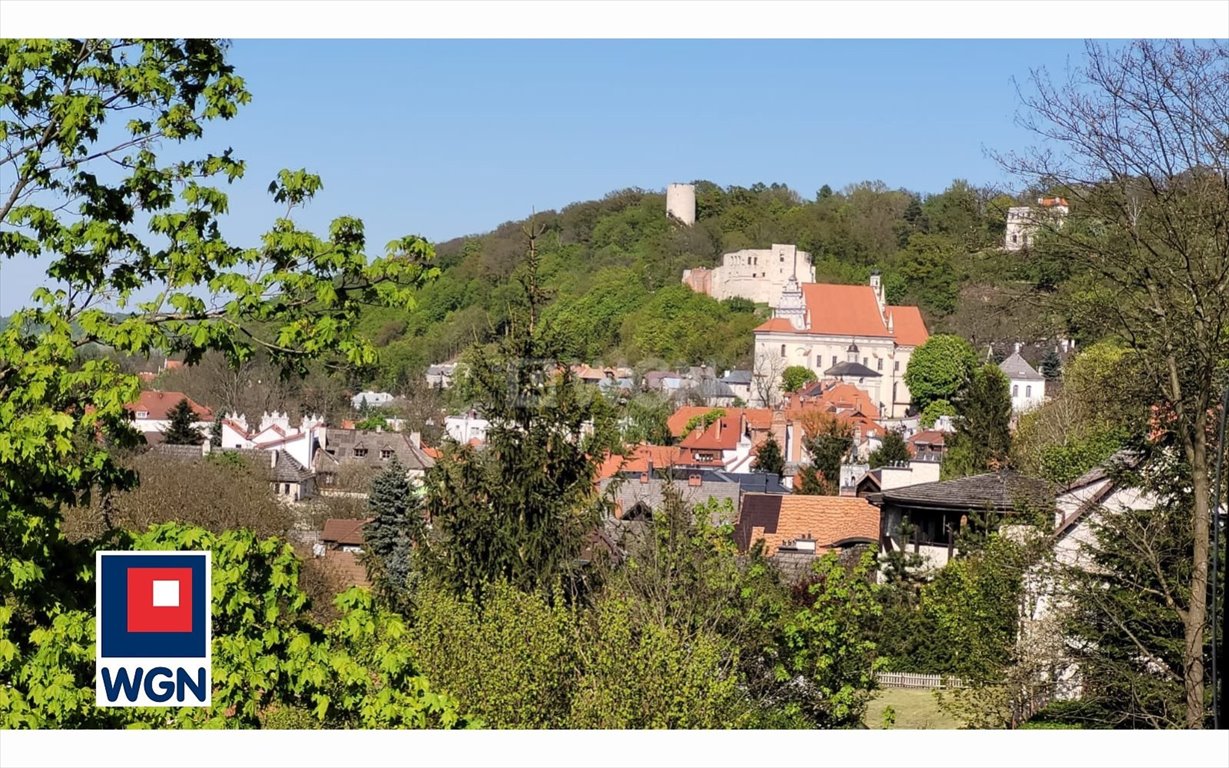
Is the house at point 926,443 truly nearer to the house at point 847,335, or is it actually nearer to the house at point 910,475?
the house at point 910,475

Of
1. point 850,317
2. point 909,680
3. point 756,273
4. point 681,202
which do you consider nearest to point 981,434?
point 909,680

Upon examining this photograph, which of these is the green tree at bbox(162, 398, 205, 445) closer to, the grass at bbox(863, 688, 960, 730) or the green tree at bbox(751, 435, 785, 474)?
the green tree at bbox(751, 435, 785, 474)

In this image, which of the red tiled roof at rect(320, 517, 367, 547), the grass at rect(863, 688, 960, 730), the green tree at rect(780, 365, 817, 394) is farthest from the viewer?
the green tree at rect(780, 365, 817, 394)

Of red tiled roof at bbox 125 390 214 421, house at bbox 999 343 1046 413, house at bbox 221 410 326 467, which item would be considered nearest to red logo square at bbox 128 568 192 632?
house at bbox 221 410 326 467

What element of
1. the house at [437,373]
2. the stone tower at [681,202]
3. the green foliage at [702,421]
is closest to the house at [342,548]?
the house at [437,373]

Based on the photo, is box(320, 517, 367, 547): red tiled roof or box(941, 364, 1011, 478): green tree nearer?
box(320, 517, 367, 547): red tiled roof

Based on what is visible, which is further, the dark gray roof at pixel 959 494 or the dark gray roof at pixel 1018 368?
the dark gray roof at pixel 1018 368

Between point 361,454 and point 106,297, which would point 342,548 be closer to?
point 361,454

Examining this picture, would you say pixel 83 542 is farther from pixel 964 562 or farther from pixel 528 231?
pixel 964 562
